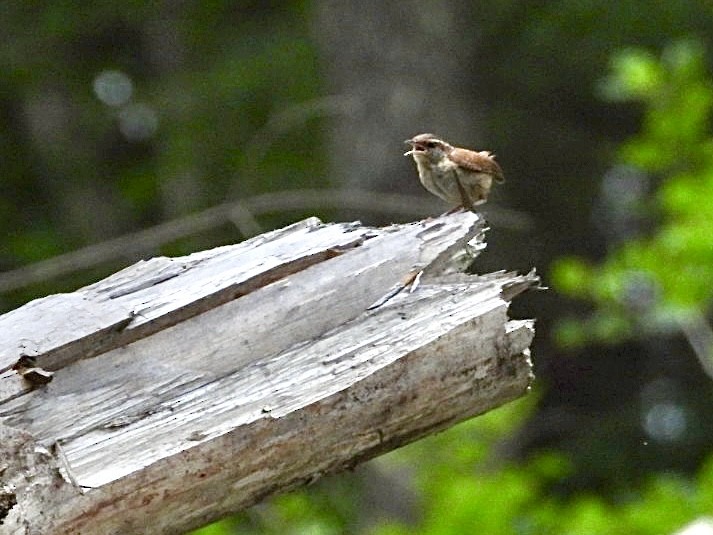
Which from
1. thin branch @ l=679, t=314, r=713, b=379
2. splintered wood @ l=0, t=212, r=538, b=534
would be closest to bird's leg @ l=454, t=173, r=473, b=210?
splintered wood @ l=0, t=212, r=538, b=534

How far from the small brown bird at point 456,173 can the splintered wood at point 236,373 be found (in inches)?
38.9

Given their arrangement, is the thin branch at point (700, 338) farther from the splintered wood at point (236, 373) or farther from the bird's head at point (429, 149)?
the splintered wood at point (236, 373)

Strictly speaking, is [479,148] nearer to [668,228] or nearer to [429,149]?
[668,228]

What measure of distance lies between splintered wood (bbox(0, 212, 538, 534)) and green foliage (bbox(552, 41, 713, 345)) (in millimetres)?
4372

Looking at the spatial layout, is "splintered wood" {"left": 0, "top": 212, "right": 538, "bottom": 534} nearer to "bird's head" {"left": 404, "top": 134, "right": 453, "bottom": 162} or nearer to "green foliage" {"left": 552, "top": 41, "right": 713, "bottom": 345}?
"bird's head" {"left": 404, "top": 134, "right": 453, "bottom": 162}

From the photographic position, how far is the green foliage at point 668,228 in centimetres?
687

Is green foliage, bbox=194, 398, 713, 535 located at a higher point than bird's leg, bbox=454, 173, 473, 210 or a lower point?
lower

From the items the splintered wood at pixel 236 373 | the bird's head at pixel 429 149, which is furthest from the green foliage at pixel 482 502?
the splintered wood at pixel 236 373

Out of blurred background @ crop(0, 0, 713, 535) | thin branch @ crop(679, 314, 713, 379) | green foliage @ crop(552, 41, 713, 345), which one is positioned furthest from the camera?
blurred background @ crop(0, 0, 713, 535)

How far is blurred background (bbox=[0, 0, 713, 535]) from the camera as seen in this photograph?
24.9ft

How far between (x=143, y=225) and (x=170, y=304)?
12964 millimetres

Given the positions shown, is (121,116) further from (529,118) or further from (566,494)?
(566,494)

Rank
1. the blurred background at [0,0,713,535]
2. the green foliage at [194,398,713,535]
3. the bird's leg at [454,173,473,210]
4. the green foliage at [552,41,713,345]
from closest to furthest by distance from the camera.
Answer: the bird's leg at [454,173,473,210]
the green foliage at [552,41,713,345]
the green foliage at [194,398,713,535]
the blurred background at [0,0,713,535]

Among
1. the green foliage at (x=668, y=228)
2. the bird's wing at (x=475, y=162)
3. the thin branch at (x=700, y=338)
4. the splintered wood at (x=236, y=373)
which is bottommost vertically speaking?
the thin branch at (x=700, y=338)
